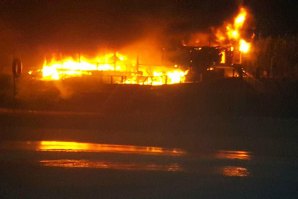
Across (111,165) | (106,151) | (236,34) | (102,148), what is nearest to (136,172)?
(111,165)

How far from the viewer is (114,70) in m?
37.9

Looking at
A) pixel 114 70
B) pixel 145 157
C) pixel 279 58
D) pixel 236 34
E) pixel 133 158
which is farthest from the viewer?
pixel 236 34

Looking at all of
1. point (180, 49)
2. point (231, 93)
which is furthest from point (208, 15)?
point (231, 93)

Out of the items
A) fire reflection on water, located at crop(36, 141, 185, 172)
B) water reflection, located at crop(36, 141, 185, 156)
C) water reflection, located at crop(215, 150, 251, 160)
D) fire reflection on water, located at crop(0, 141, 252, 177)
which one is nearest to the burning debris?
water reflection, located at crop(36, 141, 185, 156)

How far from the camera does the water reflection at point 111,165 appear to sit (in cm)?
1113

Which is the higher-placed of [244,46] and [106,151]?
[244,46]

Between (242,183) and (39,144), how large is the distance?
6118mm

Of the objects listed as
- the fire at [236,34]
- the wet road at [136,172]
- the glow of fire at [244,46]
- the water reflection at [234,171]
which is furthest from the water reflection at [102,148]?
the glow of fire at [244,46]

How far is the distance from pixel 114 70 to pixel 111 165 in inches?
1052

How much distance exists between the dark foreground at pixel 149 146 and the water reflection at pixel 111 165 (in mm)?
19

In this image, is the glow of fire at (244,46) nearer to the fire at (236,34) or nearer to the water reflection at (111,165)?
the fire at (236,34)

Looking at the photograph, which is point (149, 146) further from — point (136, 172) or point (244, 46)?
point (244, 46)

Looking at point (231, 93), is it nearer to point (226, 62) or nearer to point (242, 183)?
point (226, 62)

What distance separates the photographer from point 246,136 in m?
16.6
